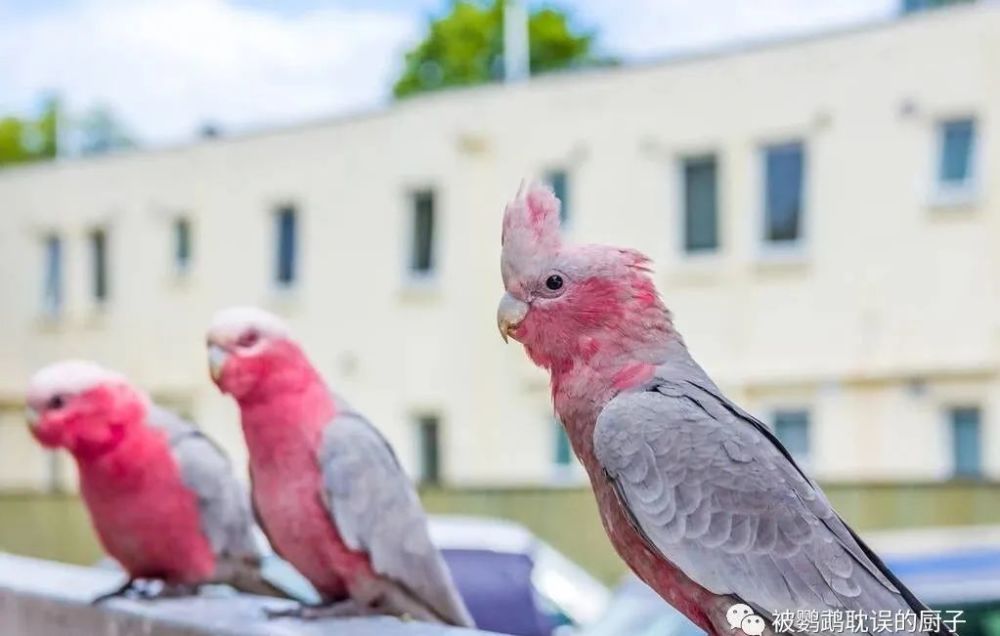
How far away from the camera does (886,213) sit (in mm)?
10250

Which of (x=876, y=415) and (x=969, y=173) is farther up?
(x=969, y=173)

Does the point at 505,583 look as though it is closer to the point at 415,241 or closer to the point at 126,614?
the point at 126,614

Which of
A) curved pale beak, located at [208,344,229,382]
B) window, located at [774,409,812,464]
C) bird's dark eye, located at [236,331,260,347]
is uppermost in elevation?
bird's dark eye, located at [236,331,260,347]

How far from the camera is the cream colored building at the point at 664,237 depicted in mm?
10109

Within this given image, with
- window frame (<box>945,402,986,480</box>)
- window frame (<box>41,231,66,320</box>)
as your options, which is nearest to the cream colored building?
window frame (<box>945,402,986,480</box>)

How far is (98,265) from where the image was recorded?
1573cm

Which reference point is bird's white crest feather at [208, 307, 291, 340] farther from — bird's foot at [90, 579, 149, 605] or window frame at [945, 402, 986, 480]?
window frame at [945, 402, 986, 480]

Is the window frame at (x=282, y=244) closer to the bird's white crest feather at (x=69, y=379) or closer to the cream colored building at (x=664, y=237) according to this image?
the cream colored building at (x=664, y=237)

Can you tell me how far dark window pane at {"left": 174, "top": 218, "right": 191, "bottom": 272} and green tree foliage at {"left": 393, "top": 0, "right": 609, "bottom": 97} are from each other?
486 centimetres

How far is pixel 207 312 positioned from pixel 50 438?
11.6 meters

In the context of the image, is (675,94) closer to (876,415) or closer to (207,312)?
(876,415)

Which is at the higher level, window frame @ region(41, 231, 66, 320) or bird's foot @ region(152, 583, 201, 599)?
window frame @ region(41, 231, 66, 320)

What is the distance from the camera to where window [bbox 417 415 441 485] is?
13.0 metres

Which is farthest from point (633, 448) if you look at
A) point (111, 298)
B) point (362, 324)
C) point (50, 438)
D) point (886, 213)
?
point (111, 298)
